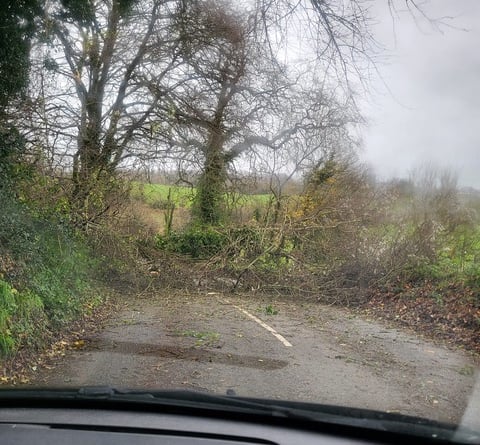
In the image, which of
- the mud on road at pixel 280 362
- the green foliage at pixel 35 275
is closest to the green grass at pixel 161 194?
the green foliage at pixel 35 275

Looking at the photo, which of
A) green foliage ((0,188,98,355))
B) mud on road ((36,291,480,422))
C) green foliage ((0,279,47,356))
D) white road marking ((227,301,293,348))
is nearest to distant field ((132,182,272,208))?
green foliage ((0,188,98,355))

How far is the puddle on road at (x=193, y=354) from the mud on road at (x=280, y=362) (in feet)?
0.05

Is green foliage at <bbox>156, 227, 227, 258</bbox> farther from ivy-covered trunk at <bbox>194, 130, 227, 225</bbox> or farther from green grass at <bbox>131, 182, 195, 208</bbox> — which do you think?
green grass at <bbox>131, 182, 195, 208</bbox>

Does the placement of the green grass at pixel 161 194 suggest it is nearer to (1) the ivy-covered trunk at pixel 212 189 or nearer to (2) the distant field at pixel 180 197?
(2) the distant field at pixel 180 197

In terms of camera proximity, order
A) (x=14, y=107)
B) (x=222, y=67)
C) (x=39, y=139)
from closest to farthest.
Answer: (x=14, y=107) → (x=39, y=139) → (x=222, y=67)

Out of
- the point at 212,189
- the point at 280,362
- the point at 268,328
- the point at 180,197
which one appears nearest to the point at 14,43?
the point at 268,328

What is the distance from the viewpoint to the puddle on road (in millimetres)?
8664

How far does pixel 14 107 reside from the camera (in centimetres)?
1401

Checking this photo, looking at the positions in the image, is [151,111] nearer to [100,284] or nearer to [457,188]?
[100,284]

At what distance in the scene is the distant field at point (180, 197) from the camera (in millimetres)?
22484

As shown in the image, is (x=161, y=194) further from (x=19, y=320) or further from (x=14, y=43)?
(x=19, y=320)

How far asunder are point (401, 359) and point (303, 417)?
22.4 feet

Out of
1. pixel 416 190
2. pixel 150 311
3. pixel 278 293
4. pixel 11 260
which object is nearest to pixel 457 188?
pixel 416 190

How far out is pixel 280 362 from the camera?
8.88m
